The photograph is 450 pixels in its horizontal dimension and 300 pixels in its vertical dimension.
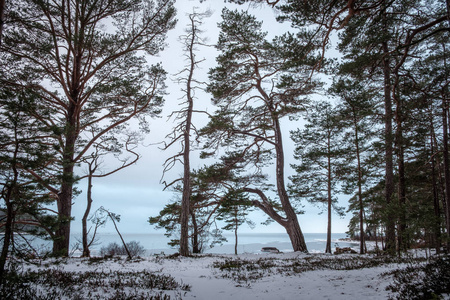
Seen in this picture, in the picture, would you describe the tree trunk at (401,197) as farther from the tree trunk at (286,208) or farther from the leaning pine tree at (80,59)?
the leaning pine tree at (80,59)

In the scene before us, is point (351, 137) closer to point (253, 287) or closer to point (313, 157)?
point (313, 157)

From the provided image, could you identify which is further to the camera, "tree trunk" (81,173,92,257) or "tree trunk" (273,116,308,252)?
"tree trunk" (273,116,308,252)

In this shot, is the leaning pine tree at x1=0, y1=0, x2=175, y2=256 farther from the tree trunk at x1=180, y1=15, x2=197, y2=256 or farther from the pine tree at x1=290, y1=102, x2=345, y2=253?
the pine tree at x1=290, y1=102, x2=345, y2=253

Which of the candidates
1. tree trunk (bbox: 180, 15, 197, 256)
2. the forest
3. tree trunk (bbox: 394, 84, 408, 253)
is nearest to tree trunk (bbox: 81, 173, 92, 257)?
the forest

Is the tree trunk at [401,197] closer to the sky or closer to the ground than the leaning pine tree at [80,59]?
closer to the ground

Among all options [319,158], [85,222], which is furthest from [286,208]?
[85,222]

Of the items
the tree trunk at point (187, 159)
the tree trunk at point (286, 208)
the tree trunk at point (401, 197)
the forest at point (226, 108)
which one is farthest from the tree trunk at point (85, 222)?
the tree trunk at point (401, 197)

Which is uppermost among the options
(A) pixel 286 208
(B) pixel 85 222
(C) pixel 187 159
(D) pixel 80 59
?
(D) pixel 80 59

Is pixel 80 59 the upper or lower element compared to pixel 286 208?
upper

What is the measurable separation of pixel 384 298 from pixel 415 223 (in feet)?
17.2

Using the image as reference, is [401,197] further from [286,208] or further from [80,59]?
[80,59]

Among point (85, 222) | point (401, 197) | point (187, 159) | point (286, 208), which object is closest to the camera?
point (401, 197)

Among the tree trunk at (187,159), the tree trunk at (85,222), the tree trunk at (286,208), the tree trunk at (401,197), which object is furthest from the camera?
the tree trunk at (286,208)

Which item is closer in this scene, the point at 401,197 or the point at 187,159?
the point at 401,197
